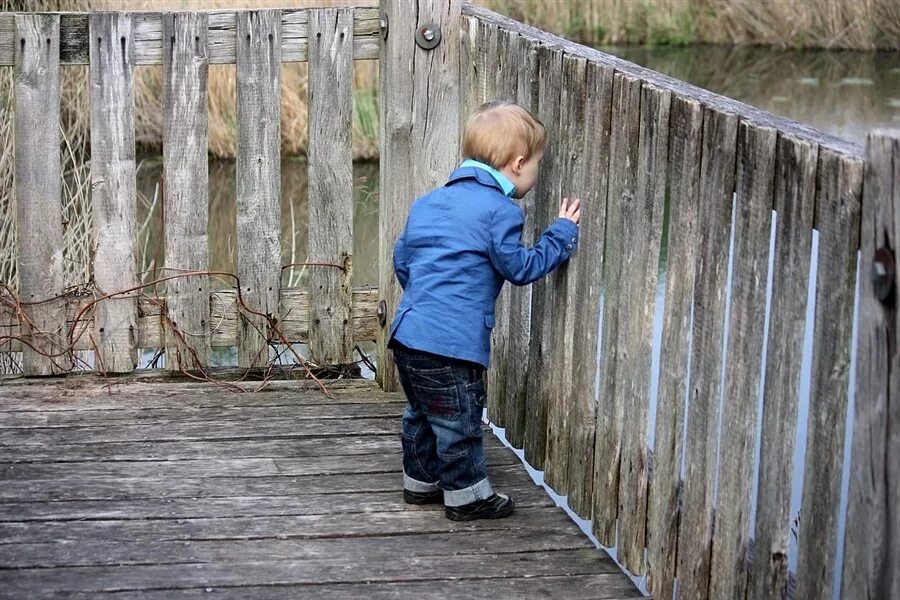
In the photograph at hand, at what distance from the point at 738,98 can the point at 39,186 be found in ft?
27.1

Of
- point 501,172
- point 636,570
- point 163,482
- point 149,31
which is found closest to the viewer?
point 636,570

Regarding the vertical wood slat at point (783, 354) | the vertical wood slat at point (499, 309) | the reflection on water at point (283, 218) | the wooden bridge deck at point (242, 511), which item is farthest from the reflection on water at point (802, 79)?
the vertical wood slat at point (783, 354)

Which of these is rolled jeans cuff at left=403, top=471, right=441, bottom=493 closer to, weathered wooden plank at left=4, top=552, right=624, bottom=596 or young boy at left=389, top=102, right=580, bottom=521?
young boy at left=389, top=102, right=580, bottom=521

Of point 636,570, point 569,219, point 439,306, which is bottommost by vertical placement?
point 636,570

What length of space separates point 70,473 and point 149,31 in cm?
152

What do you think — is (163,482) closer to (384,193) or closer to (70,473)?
(70,473)

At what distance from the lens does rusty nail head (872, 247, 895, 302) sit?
2256mm

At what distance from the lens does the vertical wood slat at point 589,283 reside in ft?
11.7

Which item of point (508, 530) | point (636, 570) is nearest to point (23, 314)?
point (508, 530)

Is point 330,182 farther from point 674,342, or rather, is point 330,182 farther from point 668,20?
point 668,20

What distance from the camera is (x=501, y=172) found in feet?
12.4

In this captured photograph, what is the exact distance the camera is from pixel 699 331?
3053 mm

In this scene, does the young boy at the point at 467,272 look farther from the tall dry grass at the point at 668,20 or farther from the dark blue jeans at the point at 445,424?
the tall dry grass at the point at 668,20

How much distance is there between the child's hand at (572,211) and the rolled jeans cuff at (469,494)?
2.50ft
